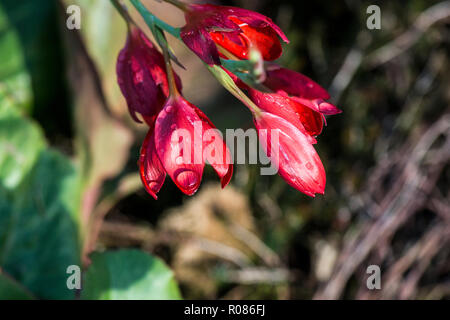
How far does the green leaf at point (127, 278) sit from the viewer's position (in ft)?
2.49

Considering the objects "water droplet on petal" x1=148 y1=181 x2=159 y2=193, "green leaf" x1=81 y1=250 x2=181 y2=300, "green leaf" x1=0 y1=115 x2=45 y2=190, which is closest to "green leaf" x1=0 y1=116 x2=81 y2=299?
"green leaf" x1=0 y1=115 x2=45 y2=190

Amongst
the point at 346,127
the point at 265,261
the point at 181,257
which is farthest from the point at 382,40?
the point at 181,257

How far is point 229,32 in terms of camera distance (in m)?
0.49

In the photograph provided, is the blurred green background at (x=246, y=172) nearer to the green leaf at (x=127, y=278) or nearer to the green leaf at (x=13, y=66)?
the green leaf at (x=13, y=66)

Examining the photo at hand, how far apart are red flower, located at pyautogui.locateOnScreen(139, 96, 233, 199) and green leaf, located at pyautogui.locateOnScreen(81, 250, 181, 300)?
12.1 inches

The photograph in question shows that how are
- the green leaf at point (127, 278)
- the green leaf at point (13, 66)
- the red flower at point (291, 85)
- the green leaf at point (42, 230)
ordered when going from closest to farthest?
1. the red flower at point (291, 85)
2. the green leaf at point (127, 278)
3. the green leaf at point (42, 230)
4. the green leaf at point (13, 66)

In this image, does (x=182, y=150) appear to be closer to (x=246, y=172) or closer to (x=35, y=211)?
(x=35, y=211)

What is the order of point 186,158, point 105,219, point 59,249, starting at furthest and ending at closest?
point 105,219 → point 59,249 → point 186,158

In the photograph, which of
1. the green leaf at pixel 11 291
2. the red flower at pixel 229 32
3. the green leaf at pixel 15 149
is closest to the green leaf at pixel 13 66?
the green leaf at pixel 15 149

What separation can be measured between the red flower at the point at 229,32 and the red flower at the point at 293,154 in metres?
0.07

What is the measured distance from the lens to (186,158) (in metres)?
0.48

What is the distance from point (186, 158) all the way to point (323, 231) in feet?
2.64

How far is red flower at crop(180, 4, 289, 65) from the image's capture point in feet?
1.54

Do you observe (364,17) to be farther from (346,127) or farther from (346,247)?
(346,247)
